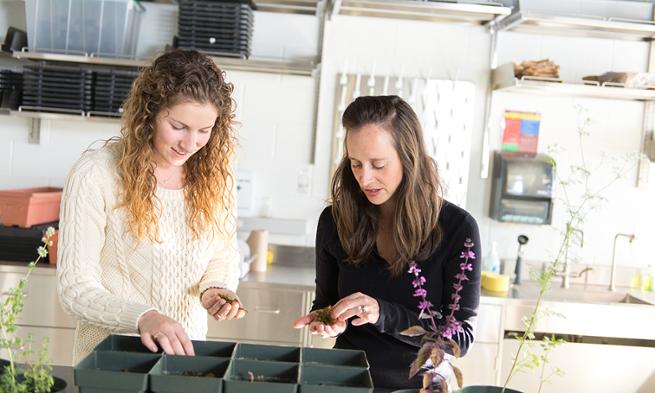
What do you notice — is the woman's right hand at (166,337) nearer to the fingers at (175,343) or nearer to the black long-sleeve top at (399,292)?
the fingers at (175,343)

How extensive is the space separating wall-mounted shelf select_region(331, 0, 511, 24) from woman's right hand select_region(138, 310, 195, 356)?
2.42 metres

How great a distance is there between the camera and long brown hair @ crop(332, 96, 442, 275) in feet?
6.00

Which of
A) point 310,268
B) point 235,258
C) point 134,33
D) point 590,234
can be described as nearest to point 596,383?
point 590,234

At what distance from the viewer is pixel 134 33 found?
3805mm

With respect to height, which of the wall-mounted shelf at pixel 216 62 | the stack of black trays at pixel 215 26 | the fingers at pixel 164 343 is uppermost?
the stack of black trays at pixel 215 26

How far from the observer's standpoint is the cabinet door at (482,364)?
3.35m

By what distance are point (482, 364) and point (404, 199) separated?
1.79 meters

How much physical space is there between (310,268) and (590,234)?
161 cm

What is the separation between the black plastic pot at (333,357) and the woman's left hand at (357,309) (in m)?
0.23

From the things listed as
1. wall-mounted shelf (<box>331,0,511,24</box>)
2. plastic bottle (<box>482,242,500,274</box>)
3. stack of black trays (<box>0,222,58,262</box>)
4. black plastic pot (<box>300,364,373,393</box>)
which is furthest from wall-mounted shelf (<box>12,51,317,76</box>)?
black plastic pot (<box>300,364,373,393</box>)

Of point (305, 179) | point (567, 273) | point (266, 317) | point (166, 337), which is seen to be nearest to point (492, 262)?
point (567, 273)

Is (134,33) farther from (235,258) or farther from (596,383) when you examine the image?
(596,383)

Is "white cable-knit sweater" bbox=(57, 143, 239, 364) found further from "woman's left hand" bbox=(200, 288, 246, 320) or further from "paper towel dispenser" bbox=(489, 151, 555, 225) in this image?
"paper towel dispenser" bbox=(489, 151, 555, 225)

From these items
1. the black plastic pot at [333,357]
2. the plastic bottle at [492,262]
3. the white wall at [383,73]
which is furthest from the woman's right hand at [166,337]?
the plastic bottle at [492,262]
